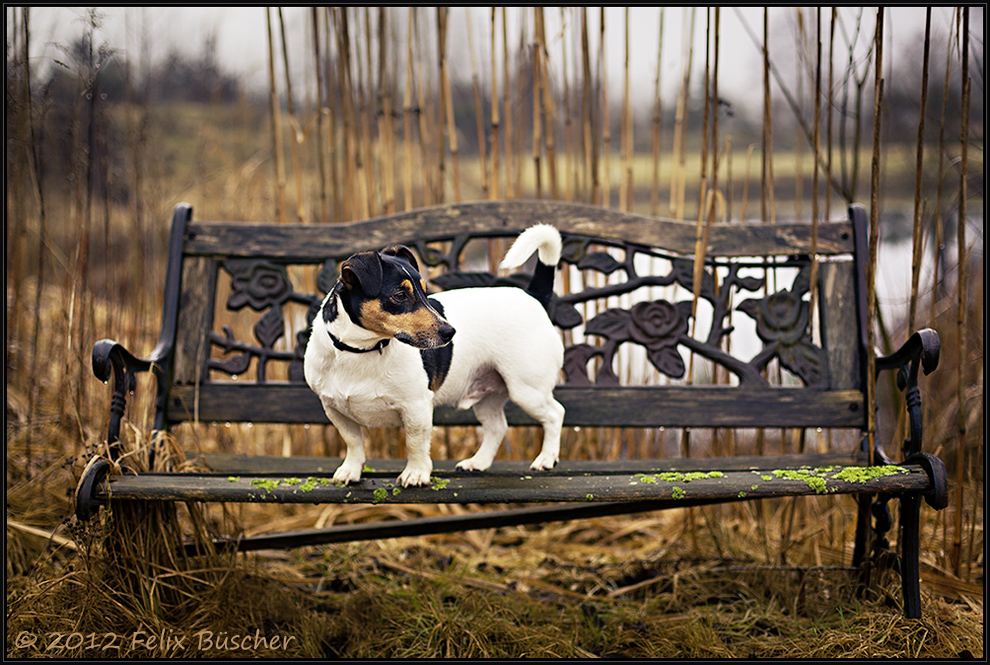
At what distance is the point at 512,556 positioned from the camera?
247cm

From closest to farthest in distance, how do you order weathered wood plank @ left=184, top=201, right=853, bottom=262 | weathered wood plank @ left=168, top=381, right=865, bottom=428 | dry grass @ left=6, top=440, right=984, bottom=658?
dry grass @ left=6, top=440, right=984, bottom=658, weathered wood plank @ left=168, top=381, right=865, bottom=428, weathered wood plank @ left=184, top=201, right=853, bottom=262

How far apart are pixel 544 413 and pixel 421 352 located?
291 millimetres

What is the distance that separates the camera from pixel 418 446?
1.38 metres

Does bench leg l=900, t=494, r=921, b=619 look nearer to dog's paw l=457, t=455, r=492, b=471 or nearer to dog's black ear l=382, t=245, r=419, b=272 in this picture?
dog's paw l=457, t=455, r=492, b=471

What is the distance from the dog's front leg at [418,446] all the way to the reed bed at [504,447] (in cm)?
46

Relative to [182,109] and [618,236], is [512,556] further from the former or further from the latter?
[182,109]

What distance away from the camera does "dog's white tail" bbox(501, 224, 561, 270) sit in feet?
4.73

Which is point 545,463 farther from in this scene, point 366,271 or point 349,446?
point 366,271

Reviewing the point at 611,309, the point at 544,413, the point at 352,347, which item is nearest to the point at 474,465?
the point at 544,413

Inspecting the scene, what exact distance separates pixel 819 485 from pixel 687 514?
0.93 meters

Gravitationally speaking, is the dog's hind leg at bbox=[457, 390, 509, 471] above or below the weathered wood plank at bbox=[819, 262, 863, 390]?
below

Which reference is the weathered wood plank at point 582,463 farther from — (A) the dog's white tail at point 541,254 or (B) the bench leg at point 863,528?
(A) the dog's white tail at point 541,254

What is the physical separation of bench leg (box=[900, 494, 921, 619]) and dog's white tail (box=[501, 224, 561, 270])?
977mm

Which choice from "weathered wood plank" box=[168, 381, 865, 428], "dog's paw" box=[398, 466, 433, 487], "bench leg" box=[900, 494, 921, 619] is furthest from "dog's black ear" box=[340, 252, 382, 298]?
"bench leg" box=[900, 494, 921, 619]
